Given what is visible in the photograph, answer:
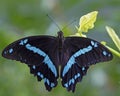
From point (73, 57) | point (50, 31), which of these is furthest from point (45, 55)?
point (50, 31)

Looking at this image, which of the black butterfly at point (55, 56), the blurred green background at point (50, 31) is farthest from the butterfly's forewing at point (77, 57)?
the blurred green background at point (50, 31)

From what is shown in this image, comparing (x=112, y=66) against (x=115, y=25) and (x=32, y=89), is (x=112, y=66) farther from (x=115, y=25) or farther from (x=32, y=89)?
(x=32, y=89)

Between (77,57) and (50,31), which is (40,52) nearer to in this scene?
(77,57)

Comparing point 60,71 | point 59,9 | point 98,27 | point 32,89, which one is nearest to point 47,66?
point 60,71

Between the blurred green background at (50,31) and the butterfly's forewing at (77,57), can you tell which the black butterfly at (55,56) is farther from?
the blurred green background at (50,31)

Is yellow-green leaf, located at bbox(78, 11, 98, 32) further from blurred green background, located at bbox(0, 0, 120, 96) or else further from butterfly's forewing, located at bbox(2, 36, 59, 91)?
blurred green background, located at bbox(0, 0, 120, 96)

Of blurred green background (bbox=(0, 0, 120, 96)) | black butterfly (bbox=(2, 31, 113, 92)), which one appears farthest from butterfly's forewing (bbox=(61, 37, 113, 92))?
blurred green background (bbox=(0, 0, 120, 96))
